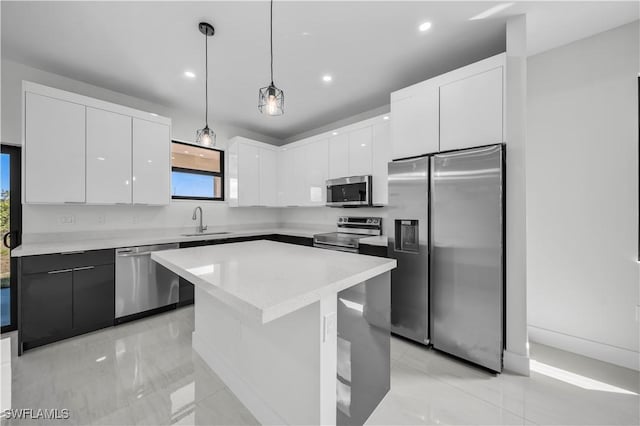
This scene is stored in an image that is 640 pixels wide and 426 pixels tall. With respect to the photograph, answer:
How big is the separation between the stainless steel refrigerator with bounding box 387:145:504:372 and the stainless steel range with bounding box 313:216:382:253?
67 centimetres

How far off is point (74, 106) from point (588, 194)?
4.98 meters

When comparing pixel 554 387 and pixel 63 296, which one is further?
pixel 63 296

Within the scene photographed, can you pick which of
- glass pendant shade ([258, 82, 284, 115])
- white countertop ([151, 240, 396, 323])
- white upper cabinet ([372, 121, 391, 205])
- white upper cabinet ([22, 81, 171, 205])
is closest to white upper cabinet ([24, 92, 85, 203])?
white upper cabinet ([22, 81, 171, 205])

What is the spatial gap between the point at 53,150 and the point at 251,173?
7.50 feet

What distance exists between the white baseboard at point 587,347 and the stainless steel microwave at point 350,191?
2.13 m

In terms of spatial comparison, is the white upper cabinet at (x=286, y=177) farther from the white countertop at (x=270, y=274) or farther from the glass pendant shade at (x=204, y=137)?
the white countertop at (x=270, y=274)

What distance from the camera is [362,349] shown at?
141 centimetres

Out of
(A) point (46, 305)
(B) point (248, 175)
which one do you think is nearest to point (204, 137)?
(B) point (248, 175)

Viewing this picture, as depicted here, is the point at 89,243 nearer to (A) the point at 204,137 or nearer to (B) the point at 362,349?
(A) the point at 204,137

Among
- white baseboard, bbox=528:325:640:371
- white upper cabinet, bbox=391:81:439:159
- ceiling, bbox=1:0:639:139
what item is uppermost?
ceiling, bbox=1:0:639:139

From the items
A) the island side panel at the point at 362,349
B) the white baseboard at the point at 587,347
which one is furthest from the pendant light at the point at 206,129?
the white baseboard at the point at 587,347

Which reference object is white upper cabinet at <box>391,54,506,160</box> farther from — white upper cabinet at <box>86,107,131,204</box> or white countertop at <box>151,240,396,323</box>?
white upper cabinet at <box>86,107,131,204</box>

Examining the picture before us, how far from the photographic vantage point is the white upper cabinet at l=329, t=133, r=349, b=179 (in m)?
3.54

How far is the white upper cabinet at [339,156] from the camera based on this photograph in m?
3.54
